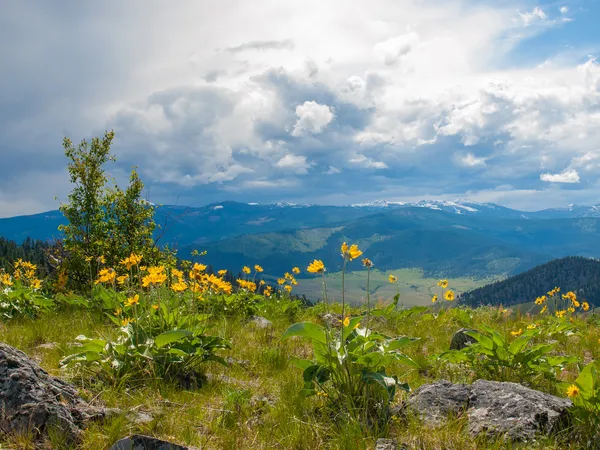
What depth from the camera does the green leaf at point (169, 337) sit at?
16.2 feet

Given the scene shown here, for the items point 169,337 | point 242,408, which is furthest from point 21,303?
point 242,408

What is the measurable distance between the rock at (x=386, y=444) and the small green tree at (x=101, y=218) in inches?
588

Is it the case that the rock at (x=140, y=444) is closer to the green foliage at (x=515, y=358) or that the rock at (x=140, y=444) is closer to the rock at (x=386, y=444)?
the rock at (x=386, y=444)

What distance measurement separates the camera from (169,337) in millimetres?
5016

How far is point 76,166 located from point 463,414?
18339 millimetres

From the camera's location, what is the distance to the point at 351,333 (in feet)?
15.7

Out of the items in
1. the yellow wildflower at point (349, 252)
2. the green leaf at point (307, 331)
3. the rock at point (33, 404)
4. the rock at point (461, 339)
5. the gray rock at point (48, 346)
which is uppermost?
the yellow wildflower at point (349, 252)

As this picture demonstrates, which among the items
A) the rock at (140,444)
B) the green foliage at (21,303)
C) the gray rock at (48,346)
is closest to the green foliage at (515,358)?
the rock at (140,444)

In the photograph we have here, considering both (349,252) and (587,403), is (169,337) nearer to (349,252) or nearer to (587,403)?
(349,252)

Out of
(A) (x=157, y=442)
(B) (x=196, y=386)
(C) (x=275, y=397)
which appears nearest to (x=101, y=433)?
(A) (x=157, y=442)

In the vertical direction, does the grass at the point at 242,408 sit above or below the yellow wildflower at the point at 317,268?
below

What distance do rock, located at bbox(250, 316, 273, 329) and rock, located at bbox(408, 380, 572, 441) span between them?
5.24m

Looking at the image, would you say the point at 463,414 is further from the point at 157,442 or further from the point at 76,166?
the point at 76,166

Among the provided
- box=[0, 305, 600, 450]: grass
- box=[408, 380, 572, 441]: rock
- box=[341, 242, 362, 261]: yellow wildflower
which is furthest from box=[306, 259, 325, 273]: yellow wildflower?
box=[408, 380, 572, 441]: rock
